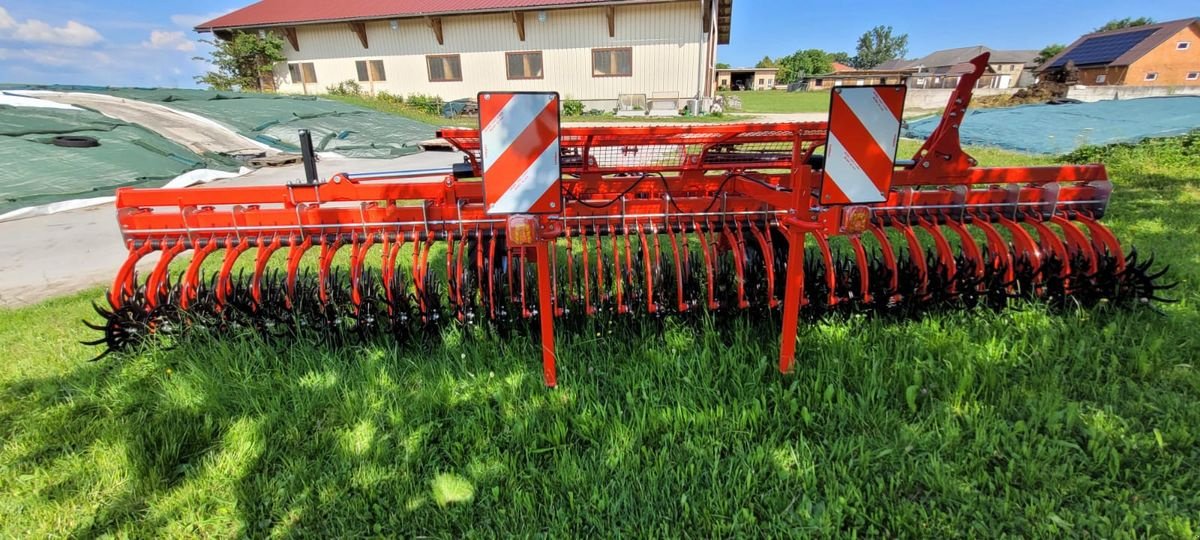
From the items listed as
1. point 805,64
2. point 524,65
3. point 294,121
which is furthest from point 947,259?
point 805,64

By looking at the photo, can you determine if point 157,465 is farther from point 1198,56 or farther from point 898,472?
point 1198,56

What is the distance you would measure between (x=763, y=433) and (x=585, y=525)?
2.81 feet

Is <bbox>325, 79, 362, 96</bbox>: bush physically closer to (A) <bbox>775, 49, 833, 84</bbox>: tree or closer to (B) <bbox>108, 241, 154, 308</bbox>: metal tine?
(B) <bbox>108, 241, 154, 308</bbox>: metal tine

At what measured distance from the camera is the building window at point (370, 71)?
24125 mm

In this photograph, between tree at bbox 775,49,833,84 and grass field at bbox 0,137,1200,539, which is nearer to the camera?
grass field at bbox 0,137,1200,539

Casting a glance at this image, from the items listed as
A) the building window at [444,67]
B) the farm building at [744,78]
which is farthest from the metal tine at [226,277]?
the farm building at [744,78]

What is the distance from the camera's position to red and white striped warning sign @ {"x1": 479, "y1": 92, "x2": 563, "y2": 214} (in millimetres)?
2053

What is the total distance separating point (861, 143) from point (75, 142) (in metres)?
12.2

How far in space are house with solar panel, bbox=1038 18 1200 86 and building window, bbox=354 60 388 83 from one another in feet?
131

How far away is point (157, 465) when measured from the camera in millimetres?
2152

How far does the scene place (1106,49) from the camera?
36.4 m

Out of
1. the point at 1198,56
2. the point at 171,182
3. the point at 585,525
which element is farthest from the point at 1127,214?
the point at 1198,56

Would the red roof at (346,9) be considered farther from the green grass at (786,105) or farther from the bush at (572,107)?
the green grass at (786,105)

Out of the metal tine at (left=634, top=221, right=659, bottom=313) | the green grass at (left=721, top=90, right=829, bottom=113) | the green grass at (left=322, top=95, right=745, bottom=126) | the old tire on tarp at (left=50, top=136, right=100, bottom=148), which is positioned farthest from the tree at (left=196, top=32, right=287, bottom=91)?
the metal tine at (left=634, top=221, right=659, bottom=313)
